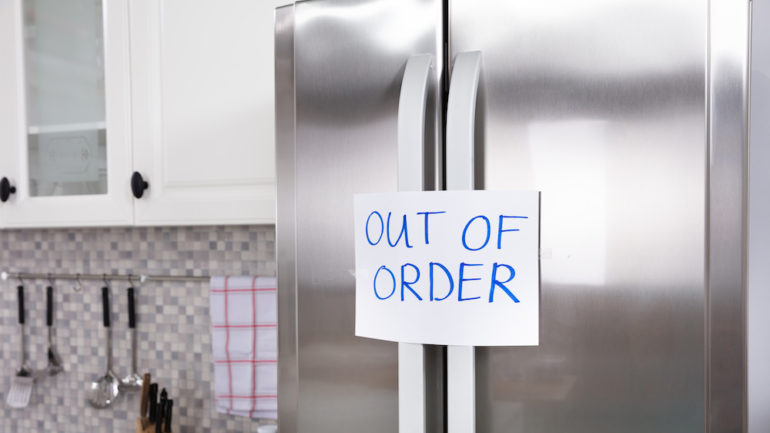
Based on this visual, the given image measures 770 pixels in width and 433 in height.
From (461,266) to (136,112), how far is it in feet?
2.91

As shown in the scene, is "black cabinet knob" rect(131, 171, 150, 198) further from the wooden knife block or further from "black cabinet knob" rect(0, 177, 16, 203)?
the wooden knife block

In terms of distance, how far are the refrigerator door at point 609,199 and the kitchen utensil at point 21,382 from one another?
153cm

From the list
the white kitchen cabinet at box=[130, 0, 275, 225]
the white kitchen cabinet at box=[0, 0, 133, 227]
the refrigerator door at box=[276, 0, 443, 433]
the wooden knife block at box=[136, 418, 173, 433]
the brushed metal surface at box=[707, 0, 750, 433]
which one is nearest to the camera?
the brushed metal surface at box=[707, 0, 750, 433]

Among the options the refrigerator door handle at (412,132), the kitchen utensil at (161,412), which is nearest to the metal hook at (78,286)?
the kitchen utensil at (161,412)

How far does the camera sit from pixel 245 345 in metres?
1.48

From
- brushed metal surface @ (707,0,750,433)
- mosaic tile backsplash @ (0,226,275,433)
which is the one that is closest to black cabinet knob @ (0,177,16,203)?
mosaic tile backsplash @ (0,226,275,433)

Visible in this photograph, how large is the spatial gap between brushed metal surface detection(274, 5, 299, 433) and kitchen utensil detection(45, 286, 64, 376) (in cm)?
113

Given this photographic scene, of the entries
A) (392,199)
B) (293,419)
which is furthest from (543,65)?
(293,419)

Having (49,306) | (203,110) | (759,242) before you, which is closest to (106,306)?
(49,306)

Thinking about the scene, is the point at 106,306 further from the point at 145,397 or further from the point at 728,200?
the point at 728,200

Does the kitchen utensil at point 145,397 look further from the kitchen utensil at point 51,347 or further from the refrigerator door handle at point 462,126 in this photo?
the refrigerator door handle at point 462,126

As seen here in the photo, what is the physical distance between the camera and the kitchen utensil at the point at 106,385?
164 centimetres

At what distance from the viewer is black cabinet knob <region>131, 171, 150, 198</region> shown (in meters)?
1.27

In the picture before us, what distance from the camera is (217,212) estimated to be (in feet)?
4.03
